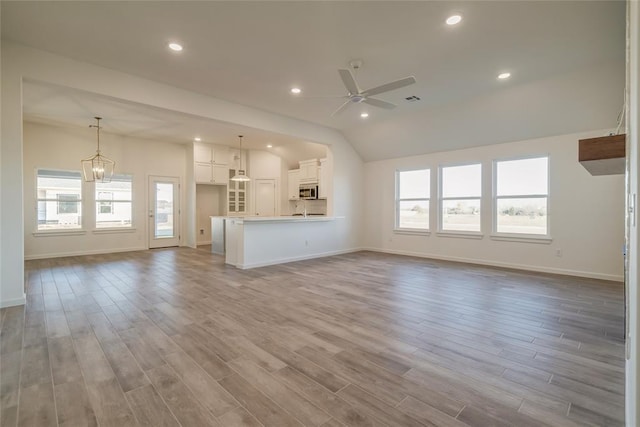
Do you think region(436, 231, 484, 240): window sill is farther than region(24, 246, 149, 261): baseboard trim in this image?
No

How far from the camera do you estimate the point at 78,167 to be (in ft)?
24.3

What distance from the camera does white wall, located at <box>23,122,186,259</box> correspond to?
679 cm

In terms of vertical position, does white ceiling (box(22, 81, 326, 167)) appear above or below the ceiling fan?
above

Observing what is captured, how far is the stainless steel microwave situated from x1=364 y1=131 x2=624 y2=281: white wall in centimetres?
357

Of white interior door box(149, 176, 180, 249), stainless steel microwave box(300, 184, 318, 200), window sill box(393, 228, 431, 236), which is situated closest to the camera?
window sill box(393, 228, 431, 236)

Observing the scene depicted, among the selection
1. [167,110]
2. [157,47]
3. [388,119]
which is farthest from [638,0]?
[388,119]

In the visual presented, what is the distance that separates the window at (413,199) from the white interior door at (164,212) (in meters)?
6.84

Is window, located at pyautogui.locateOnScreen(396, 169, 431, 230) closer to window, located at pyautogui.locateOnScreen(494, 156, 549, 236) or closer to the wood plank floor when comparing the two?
window, located at pyautogui.locateOnScreen(494, 156, 549, 236)

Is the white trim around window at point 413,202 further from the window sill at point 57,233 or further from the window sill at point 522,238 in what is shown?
the window sill at point 57,233

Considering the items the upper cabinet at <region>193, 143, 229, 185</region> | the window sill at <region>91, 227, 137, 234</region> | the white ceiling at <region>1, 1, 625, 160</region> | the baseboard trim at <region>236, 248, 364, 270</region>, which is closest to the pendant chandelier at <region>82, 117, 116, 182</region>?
the window sill at <region>91, 227, 137, 234</region>

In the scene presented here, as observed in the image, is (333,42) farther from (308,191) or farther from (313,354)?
(308,191)

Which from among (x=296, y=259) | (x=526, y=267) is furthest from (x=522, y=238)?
(x=296, y=259)

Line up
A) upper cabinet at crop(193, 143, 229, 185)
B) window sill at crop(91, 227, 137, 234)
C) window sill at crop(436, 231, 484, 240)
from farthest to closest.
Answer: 1. upper cabinet at crop(193, 143, 229, 185)
2. window sill at crop(91, 227, 137, 234)
3. window sill at crop(436, 231, 484, 240)

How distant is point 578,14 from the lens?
117 inches
